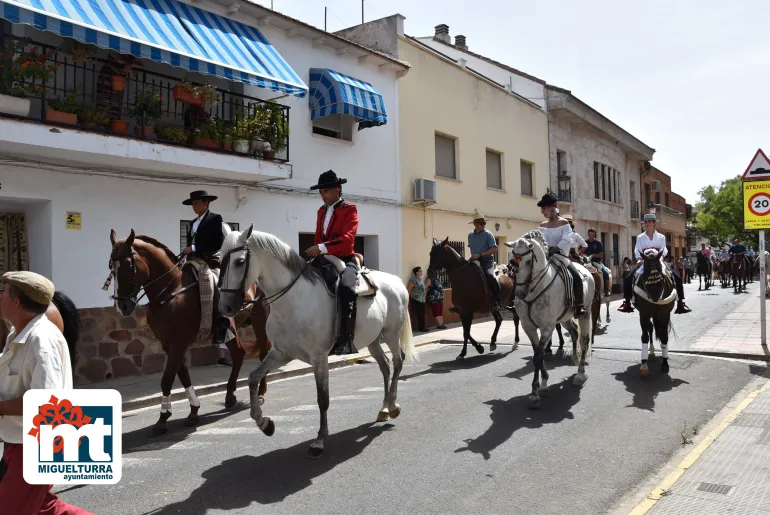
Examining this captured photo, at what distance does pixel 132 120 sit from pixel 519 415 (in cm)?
861

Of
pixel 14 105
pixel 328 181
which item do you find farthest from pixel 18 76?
pixel 328 181

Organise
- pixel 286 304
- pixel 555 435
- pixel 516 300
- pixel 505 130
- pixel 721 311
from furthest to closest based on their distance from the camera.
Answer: pixel 505 130 < pixel 721 311 < pixel 516 300 < pixel 555 435 < pixel 286 304

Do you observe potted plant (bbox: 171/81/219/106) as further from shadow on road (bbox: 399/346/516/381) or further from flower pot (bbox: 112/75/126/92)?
shadow on road (bbox: 399/346/516/381)

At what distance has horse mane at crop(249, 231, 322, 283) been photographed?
17.7 feet

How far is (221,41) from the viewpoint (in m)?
10.8

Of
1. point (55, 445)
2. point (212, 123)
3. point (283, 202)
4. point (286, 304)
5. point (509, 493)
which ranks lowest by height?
point (509, 493)

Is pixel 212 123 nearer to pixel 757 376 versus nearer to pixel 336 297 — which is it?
pixel 336 297

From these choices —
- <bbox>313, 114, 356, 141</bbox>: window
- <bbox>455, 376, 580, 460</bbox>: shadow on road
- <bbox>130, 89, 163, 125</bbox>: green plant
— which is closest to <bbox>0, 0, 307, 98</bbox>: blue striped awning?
<bbox>130, 89, 163, 125</bbox>: green plant

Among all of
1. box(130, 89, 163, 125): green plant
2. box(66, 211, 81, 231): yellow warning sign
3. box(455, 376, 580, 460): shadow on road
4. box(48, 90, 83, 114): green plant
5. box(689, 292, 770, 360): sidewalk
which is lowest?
box(455, 376, 580, 460): shadow on road

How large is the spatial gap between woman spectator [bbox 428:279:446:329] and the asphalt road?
7032 mm

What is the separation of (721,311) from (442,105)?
1060cm

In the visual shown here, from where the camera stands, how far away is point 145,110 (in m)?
9.94

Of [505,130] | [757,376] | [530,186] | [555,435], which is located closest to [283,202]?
[555,435]

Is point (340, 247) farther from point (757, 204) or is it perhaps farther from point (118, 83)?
point (757, 204)
